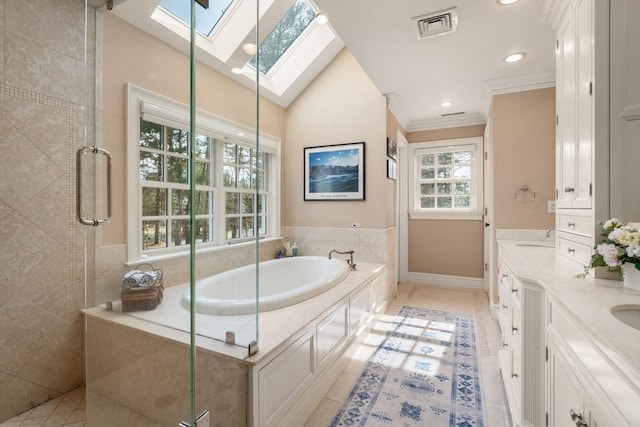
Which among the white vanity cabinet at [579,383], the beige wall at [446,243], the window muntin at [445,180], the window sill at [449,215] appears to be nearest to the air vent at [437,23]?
the white vanity cabinet at [579,383]

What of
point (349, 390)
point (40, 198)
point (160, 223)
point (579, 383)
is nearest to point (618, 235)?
point (579, 383)

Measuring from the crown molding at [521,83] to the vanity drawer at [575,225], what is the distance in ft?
5.37

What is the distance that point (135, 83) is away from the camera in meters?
2.05

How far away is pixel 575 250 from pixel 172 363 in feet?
6.92

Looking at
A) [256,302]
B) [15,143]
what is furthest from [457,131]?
[15,143]

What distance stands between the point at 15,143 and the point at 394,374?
2716mm

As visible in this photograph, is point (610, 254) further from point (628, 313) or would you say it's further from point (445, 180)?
point (445, 180)

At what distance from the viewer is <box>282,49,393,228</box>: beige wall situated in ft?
10.9

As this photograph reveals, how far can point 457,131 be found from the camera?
4199 millimetres

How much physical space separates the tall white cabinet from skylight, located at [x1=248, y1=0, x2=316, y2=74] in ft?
7.32

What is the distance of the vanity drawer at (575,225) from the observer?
1404mm

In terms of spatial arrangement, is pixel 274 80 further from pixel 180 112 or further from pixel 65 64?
pixel 65 64

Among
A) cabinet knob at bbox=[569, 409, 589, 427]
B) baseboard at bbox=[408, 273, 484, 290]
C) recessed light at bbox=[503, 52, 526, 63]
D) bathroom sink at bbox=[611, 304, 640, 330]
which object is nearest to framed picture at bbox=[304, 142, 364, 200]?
recessed light at bbox=[503, 52, 526, 63]

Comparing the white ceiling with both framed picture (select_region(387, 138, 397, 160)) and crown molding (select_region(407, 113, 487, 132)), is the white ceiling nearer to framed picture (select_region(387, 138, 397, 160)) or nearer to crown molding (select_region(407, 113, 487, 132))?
framed picture (select_region(387, 138, 397, 160))
